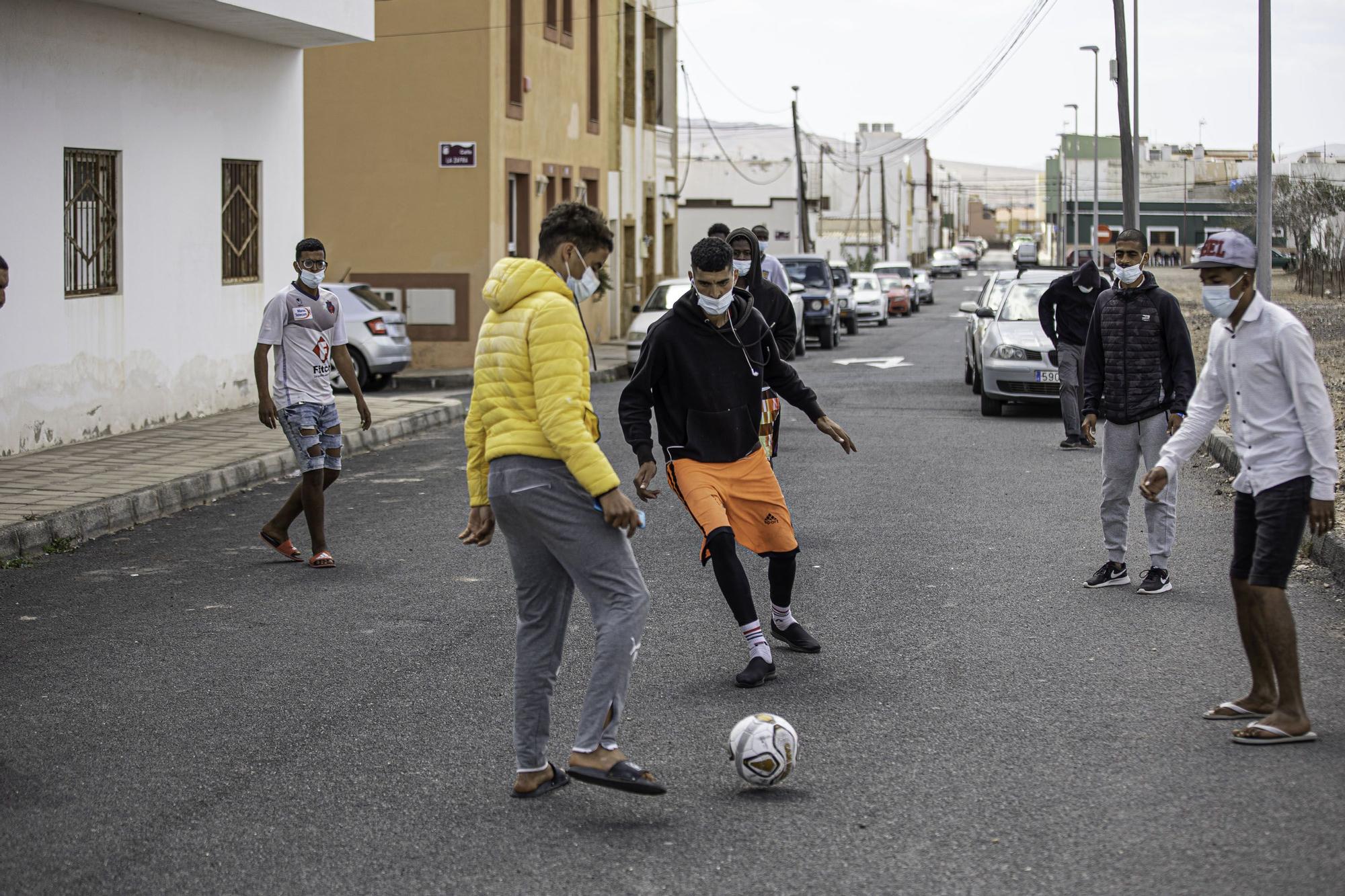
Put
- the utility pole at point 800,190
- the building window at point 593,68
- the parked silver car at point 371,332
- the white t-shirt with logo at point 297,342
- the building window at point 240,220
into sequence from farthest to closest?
the utility pole at point 800,190 → the building window at point 593,68 → the parked silver car at point 371,332 → the building window at point 240,220 → the white t-shirt with logo at point 297,342

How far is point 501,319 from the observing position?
16.0ft

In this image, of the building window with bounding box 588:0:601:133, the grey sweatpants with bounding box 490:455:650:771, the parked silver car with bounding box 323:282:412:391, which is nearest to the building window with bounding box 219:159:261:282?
the parked silver car with bounding box 323:282:412:391

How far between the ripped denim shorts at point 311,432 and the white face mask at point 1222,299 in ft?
17.0

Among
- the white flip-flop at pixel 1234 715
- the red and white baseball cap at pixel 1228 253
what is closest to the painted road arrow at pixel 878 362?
the red and white baseball cap at pixel 1228 253

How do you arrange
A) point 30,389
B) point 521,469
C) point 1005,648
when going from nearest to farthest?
point 521,469, point 1005,648, point 30,389

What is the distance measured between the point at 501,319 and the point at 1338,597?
16.8 ft

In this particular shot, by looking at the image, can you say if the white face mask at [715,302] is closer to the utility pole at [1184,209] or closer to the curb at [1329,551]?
the curb at [1329,551]

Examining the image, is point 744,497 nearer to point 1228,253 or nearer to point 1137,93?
point 1228,253

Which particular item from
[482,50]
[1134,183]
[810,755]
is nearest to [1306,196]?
[1134,183]

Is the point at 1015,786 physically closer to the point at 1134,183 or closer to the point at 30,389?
the point at 30,389

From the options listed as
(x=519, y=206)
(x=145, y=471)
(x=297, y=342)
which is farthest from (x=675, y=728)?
A: (x=519, y=206)

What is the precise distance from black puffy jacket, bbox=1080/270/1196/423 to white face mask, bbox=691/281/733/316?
9.26 feet

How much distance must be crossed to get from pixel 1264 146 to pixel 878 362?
11650 millimetres

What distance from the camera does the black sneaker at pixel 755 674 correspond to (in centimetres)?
637
